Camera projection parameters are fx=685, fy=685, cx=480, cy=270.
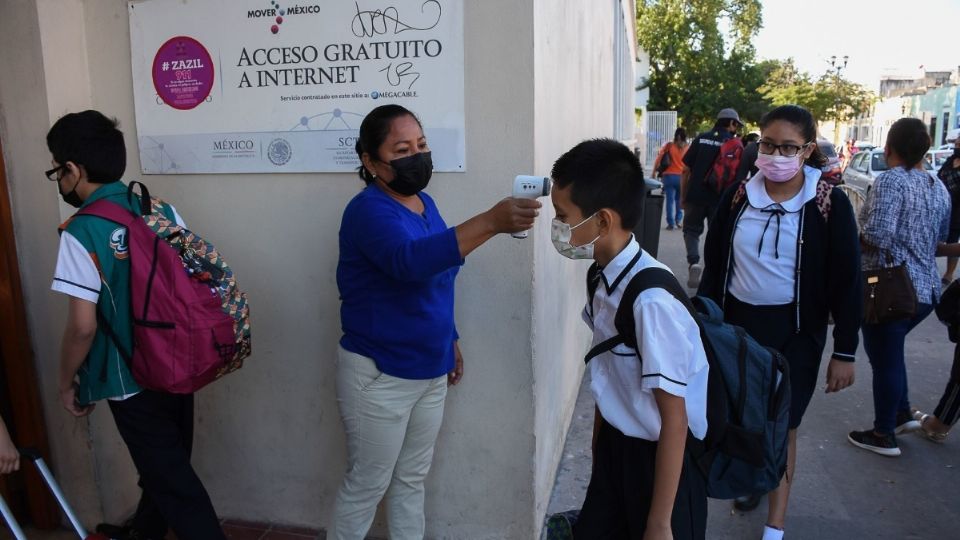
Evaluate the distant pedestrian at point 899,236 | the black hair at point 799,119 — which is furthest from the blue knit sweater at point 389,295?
the distant pedestrian at point 899,236

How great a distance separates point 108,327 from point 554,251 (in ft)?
6.49

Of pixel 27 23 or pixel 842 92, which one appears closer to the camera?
pixel 27 23

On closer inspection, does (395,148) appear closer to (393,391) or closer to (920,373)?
(393,391)

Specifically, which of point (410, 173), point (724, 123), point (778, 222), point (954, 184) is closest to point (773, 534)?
point (778, 222)

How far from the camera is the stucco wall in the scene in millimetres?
2844

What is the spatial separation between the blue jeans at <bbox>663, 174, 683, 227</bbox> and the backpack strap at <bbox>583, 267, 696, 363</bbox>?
38.9 ft

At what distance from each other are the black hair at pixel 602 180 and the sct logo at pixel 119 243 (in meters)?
1.54

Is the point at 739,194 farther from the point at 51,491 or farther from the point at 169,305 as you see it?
the point at 51,491

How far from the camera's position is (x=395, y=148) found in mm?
2309

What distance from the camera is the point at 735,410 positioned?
1.88 meters

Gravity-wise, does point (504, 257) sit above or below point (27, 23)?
below

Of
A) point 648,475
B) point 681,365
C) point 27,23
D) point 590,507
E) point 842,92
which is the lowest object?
point 590,507

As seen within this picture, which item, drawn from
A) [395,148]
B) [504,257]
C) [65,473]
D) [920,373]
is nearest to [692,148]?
[920,373]

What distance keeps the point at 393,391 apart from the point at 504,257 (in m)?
0.73
